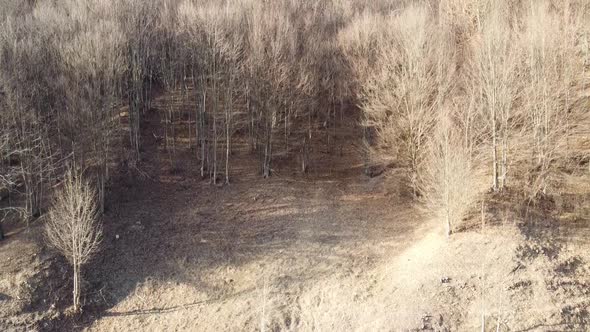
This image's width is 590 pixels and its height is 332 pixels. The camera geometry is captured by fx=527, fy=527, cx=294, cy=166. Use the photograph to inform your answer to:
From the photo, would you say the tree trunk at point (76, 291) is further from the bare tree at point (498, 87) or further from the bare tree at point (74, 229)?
the bare tree at point (498, 87)

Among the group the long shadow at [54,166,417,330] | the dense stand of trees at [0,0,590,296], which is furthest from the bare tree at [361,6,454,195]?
the long shadow at [54,166,417,330]

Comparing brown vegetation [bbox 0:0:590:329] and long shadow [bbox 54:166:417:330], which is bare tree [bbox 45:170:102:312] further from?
long shadow [bbox 54:166:417:330]

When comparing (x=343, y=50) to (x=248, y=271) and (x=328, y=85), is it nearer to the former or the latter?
(x=328, y=85)

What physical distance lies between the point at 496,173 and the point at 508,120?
2.63m

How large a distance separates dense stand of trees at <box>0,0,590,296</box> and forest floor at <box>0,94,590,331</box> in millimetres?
1921

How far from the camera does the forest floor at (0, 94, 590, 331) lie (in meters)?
19.4

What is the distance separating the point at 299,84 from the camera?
28.9 meters

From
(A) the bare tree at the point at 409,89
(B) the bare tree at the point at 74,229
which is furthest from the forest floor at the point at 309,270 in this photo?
(A) the bare tree at the point at 409,89

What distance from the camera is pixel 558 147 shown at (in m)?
24.1

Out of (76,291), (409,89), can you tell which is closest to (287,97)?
(409,89)

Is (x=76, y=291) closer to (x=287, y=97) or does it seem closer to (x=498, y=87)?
(x=287, y=97)

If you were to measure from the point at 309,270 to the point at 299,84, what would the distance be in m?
11.1

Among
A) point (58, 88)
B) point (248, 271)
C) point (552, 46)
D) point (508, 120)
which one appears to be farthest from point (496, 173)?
point (58, 88)

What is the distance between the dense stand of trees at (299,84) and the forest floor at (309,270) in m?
1.92
